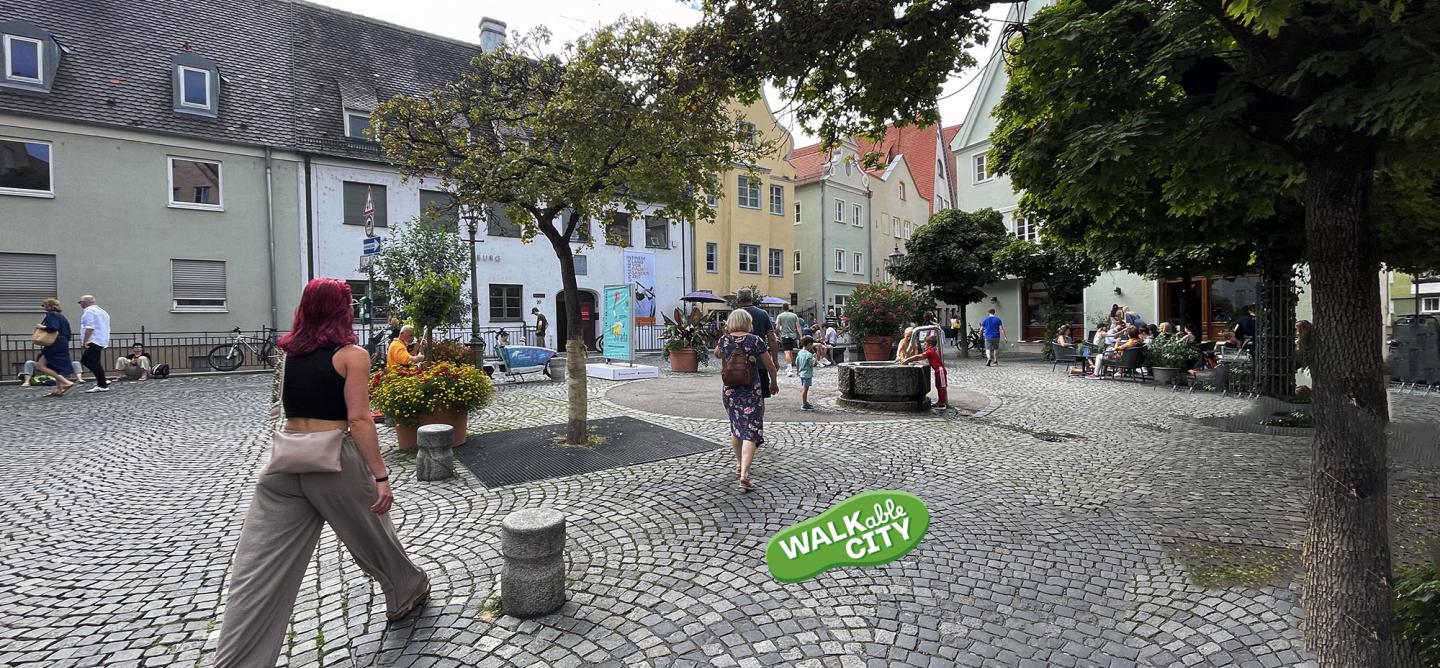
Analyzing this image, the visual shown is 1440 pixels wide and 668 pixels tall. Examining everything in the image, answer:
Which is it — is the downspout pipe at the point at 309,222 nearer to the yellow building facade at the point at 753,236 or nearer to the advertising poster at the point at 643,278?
the advertising poster at the point at 643,278

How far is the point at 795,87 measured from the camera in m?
5.22

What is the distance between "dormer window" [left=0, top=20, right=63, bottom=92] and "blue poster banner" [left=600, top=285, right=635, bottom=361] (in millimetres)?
15961

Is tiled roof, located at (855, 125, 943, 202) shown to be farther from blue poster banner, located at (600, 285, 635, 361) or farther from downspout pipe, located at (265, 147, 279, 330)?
downspout pipe, located at (265, 147, 279, 330)

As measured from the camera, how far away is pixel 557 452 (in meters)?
6.85

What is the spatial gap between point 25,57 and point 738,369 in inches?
888

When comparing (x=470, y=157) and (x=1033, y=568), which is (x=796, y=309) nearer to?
(x=470, y=157)

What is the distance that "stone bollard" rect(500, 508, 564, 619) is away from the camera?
10.8 feet

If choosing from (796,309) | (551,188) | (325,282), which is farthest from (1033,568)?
(796,309)

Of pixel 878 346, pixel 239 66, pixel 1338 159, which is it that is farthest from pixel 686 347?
pixel 239 66

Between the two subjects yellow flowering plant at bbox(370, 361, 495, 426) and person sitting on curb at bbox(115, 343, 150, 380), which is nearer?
yellow flowering plant at bbox(370, 361, 495, 426)

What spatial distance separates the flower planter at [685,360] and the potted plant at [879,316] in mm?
4438

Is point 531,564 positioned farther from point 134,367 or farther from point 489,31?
point 489,31

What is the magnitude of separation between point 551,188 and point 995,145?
5659mm

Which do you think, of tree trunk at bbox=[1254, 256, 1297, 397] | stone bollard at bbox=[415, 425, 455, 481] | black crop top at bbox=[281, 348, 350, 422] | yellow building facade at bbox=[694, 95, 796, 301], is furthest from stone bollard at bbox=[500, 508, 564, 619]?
yellow building facade at bbox=[694, 95, 796, 301]
